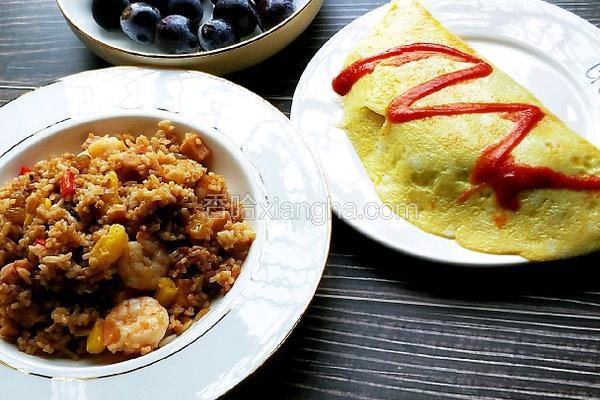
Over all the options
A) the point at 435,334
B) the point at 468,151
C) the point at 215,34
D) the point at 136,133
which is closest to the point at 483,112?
the point at 468,151

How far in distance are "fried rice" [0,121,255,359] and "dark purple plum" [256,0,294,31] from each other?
752mm

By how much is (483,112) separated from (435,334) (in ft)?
2.17

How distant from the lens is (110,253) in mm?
1412

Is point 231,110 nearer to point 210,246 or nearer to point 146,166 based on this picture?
point 146,166

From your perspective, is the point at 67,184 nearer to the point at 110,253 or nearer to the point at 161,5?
the point at 110,253

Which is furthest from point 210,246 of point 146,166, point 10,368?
point 10,368

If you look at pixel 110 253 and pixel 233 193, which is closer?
pixel 110 253

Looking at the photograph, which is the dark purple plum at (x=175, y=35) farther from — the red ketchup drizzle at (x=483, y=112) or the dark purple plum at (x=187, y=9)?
the red ketchup drizzle at (x=483, y=112)

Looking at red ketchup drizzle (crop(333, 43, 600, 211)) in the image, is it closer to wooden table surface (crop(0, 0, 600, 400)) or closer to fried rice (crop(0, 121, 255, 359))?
wooden table surface (crop(0, 0, 600, 400))

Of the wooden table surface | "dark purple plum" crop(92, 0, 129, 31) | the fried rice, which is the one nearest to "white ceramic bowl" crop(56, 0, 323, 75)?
"dark purple plum" crop(92, 0, 129, 31)

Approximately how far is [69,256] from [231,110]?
0.61 m

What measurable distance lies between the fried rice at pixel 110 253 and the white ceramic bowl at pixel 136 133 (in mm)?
36

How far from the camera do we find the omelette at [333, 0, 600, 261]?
165 centimetres

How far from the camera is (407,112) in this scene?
1839mm
